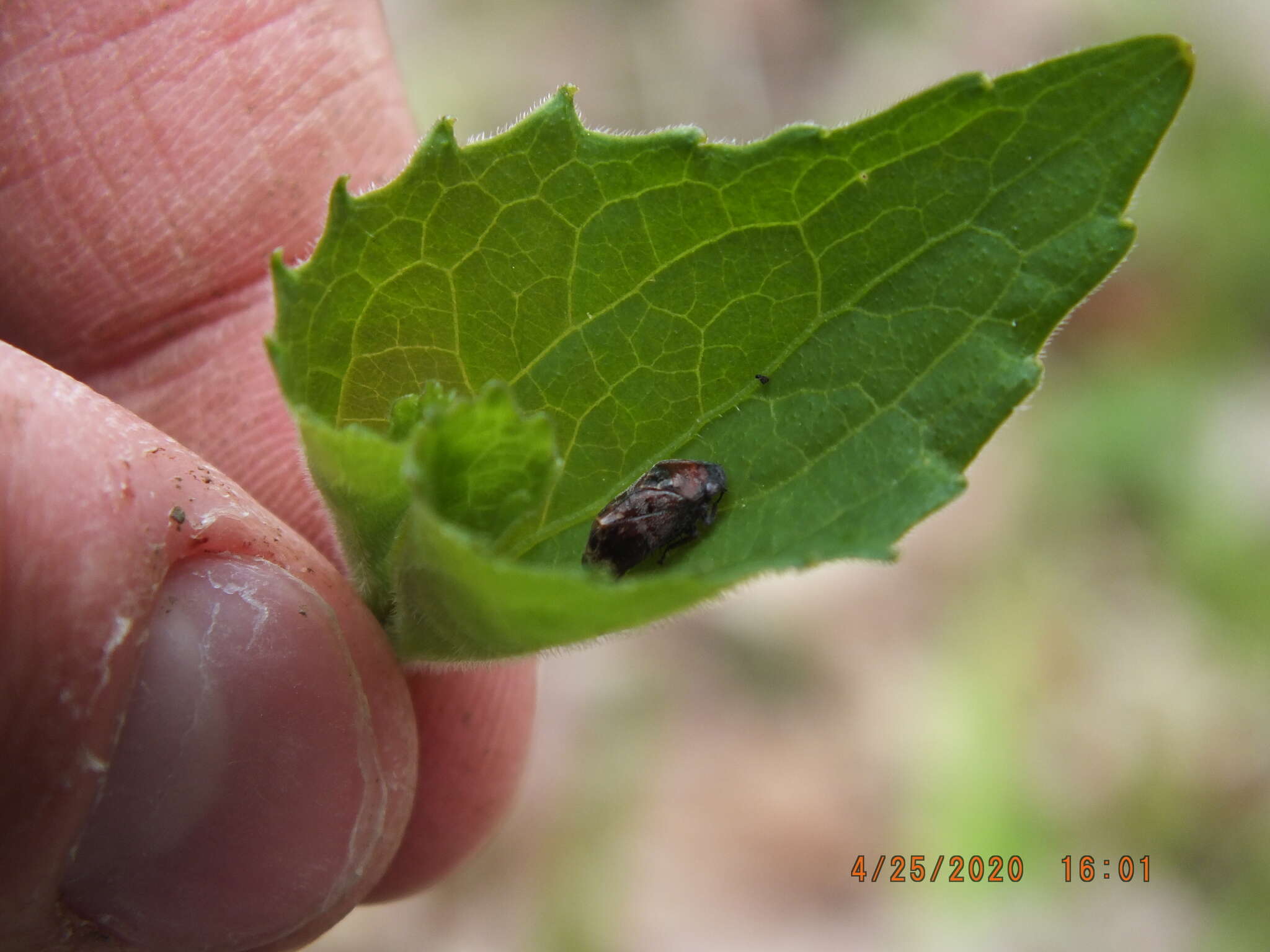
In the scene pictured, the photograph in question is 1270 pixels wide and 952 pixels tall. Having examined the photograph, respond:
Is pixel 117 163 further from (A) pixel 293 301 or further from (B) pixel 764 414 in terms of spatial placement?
(B) pixel 764 414

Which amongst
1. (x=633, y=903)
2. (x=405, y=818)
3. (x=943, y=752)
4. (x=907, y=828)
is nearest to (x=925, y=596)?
(x=943, y=752)

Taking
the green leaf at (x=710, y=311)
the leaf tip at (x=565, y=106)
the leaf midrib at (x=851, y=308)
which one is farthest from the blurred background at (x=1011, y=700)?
the leaf tip at (x=565, y=106)

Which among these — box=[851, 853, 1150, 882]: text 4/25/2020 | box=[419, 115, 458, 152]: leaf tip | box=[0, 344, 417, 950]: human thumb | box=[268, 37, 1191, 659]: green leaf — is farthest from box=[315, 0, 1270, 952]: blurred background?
box=[419, 115, 458, 152]: leaf tip

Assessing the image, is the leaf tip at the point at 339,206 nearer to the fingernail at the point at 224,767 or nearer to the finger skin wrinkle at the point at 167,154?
the fingernail at the point at 224,767

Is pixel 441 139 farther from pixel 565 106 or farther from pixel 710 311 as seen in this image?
pixel 710 311

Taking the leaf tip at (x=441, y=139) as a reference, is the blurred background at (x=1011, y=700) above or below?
above

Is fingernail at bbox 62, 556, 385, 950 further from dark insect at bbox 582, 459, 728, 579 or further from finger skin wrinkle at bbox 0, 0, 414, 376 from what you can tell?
finger skin wrinkle at bbox 0, 0, 414, 376

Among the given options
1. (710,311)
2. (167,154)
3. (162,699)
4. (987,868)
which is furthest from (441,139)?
(987,868)
